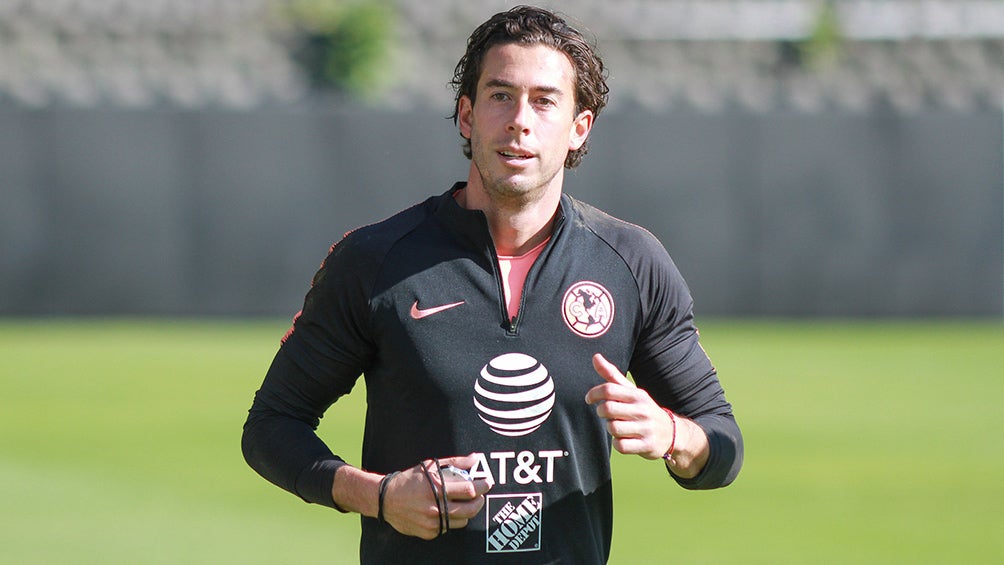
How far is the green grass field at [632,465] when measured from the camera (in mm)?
8266

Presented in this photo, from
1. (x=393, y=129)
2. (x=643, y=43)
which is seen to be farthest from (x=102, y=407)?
(x=643, y=43)

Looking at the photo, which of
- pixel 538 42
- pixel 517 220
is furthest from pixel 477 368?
pixel 538 42

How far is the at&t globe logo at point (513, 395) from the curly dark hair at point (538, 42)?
61cm

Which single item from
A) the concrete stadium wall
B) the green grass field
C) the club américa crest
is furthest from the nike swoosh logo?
the concrete stadium wall

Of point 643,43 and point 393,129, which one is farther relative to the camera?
point 643,43

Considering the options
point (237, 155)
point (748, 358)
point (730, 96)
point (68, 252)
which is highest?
point (730, 96)

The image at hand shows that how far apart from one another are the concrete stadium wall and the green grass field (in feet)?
6.94

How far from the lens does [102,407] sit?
12977 millimetres

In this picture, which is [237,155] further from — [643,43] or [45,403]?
[643,43]

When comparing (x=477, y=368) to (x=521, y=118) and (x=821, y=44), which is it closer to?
(x=521, y=118)

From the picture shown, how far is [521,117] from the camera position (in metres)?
3.70

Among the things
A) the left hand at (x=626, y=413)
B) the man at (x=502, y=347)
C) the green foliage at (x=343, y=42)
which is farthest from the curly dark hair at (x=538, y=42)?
the green foliage at (x=343, y=42)

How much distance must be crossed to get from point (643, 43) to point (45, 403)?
16.2 m

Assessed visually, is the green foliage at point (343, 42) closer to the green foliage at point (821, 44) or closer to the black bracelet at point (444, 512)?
the green foliage at point (821, 44)
